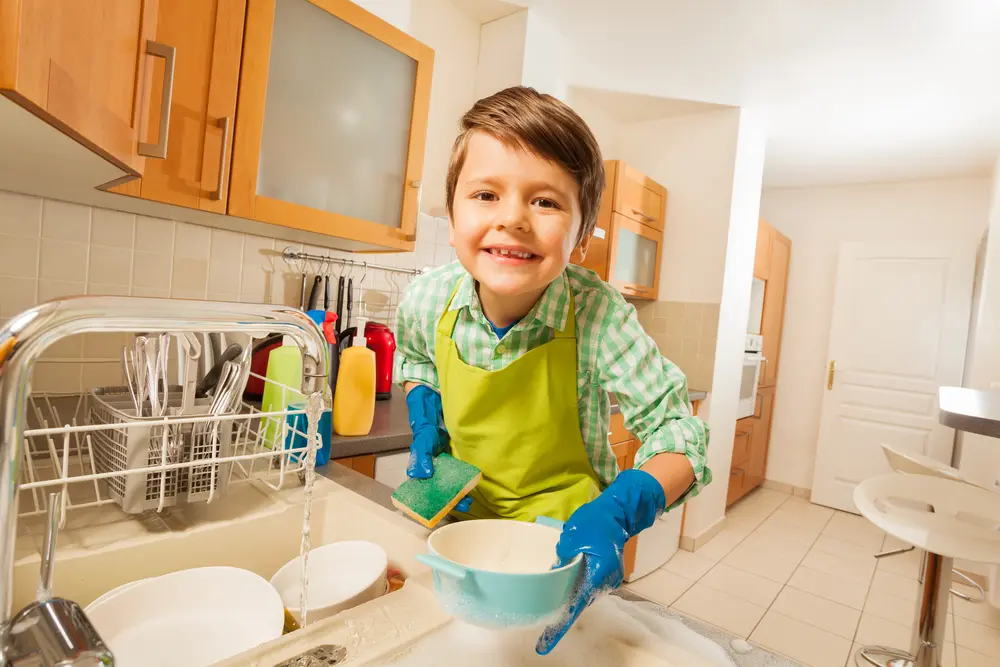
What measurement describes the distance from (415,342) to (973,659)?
275cm

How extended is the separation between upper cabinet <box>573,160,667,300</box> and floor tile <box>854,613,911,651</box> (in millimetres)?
1814

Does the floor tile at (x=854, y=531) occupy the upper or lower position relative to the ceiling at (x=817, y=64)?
lower

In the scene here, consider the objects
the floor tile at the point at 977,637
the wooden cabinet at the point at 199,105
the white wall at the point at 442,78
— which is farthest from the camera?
the floor tile at the point at 977,637

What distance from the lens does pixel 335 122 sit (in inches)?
55.0

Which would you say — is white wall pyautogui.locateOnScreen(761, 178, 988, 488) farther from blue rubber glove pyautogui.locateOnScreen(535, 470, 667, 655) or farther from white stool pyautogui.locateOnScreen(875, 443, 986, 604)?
blue rubber glove pyautogui.locateOnScreen(535, 470, 667, 655)

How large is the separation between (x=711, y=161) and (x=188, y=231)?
8.42 feet

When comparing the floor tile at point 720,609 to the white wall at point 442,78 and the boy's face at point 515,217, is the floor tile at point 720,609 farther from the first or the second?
the boy's face at point 515,217

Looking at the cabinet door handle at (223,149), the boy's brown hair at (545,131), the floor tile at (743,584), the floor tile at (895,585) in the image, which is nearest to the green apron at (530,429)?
the boy's brown hair at (545,131)

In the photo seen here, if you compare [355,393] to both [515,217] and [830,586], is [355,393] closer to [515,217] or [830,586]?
[515,217]

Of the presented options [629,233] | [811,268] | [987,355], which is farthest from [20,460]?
[811,268]

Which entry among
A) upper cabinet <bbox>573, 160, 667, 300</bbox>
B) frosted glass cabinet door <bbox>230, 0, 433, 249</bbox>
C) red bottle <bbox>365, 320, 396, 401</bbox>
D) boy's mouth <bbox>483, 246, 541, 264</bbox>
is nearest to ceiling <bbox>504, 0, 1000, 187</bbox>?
upper cabinet <bbox>573, 160, 667, 300</bbox>

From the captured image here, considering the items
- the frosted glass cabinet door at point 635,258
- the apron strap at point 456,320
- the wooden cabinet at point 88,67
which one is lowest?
the apron strap at point 456,320

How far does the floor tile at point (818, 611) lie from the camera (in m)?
2.33

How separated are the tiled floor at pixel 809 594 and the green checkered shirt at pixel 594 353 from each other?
188cm
